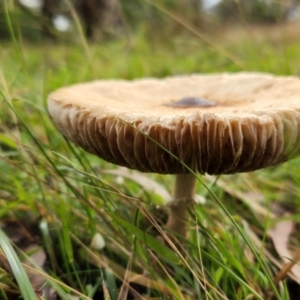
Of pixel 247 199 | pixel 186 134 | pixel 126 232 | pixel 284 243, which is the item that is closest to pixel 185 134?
pixel 186 134

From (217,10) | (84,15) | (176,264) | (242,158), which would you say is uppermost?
(217,10)

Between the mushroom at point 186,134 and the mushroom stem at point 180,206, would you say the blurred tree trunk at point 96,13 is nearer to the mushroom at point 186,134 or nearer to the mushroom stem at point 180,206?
the mushroom stem at point 180,206

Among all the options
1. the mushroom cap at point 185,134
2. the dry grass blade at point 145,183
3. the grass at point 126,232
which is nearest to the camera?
the mushroom cap at point 185,134

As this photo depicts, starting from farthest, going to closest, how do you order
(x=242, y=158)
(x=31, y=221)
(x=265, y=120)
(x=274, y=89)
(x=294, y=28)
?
→ (x=294, y=28) < (x=31, y=221) < (x=274, y=89) < (x=242, y=158) < (x=265, y=120)

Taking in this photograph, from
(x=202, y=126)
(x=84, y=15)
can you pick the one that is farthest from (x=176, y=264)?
(x=84, y=15)

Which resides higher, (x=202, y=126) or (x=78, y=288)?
(x=202, y=126)

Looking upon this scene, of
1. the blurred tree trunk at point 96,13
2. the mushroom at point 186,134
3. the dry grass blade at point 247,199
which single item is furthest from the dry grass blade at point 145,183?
the blurred tree trunk at point 96,13

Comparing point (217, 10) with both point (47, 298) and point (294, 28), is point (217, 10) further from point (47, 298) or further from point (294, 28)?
point (47, 298)

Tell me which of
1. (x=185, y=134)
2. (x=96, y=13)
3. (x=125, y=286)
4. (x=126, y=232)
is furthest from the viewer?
(x=96, y=13)

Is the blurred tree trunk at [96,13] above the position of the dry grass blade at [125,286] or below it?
above

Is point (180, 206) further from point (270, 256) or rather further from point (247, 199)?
point (247, 199)

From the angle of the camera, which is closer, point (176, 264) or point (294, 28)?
A: point (176, 264)
